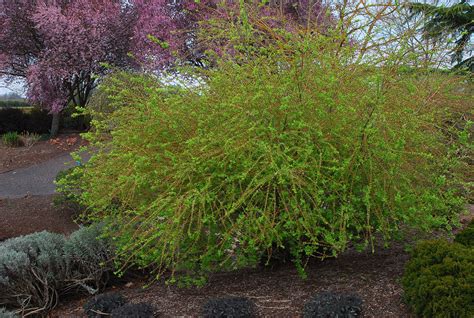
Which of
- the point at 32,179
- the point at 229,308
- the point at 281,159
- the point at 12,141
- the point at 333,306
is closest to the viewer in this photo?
the point at 333,306

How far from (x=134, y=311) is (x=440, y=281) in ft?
6.84

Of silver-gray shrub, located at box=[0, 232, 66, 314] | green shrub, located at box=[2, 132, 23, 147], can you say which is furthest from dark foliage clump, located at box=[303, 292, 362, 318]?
green shrub, located at box=[2, 132, 23, 147]

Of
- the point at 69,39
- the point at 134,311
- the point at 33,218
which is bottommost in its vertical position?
the point at 33,218

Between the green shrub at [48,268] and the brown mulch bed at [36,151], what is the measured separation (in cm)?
890

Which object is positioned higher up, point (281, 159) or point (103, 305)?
point (281, 159)

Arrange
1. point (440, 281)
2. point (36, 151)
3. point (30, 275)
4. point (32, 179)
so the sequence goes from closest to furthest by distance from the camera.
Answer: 1. point (440, 281)
2. point (30, 275)
3. point (32, 179)
4. point (36, 151)

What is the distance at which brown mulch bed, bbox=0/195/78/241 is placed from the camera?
768 cm

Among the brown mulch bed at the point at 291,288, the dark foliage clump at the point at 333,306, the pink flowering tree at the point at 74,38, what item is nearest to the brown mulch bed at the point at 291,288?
the brown mulch bed at the point at 291,288

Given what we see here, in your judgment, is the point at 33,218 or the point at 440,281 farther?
the point at 33,218

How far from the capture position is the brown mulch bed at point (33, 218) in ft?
25.2

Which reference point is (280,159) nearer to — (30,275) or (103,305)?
(103,305)

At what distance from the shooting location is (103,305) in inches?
166

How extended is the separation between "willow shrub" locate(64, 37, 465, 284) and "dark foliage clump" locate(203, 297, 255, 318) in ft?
1.28

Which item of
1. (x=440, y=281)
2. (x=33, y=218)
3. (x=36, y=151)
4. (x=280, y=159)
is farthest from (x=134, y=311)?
(x=36, y=151)
